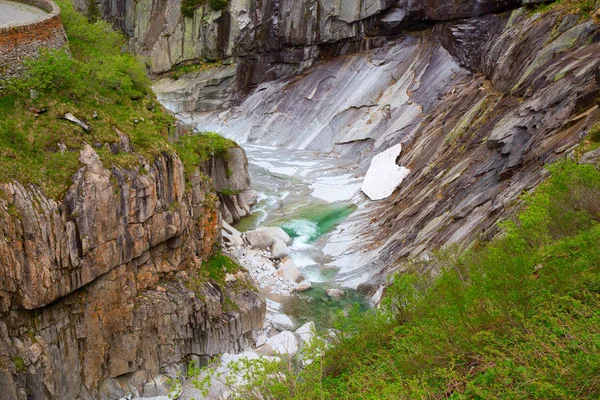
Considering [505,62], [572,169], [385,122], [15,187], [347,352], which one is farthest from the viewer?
[385,122]

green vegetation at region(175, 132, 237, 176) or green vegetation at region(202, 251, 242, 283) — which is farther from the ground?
green vegetation at region(175, 132, 237, 176)

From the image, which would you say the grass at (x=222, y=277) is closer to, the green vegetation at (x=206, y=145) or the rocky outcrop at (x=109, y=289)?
the rocky outcrop at (x=109, y=289)

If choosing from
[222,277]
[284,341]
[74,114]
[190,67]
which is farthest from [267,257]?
[190,67]

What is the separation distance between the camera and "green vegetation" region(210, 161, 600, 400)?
7418 mm

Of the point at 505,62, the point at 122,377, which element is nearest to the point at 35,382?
the point at 122,377

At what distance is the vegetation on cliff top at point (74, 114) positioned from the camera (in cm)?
1521

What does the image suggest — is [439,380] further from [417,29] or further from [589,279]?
[417,29]

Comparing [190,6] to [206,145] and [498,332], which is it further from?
[498,332]

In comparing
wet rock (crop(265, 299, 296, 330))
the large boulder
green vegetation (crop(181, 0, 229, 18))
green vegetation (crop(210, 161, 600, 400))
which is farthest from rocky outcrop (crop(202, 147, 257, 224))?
green vegetation (crop(181, 0, 229, 18))

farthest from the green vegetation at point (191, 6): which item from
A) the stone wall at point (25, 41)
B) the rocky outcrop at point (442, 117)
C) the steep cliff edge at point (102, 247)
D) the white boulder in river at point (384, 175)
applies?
the stone wall at point (25, 41)

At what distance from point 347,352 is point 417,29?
122ft

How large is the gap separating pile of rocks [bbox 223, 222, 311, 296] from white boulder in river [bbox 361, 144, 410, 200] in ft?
21.6

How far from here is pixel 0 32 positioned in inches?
650

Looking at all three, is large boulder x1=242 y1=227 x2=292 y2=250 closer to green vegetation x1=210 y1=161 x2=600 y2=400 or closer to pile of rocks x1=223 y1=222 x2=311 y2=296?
pile of rocks x1=223 y1=222 x2=311 y2=296
